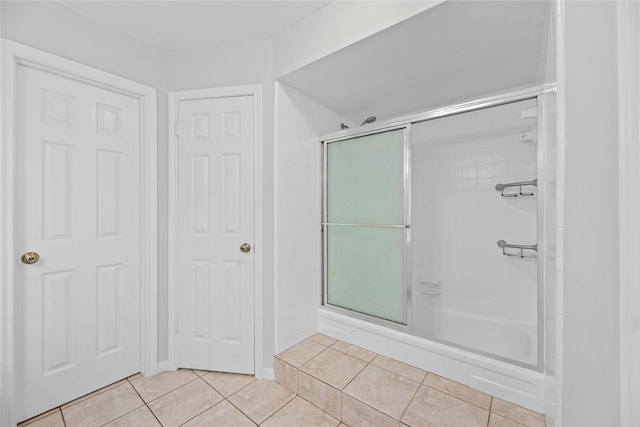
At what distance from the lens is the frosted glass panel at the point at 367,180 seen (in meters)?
1.89

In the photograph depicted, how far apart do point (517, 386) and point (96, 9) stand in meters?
3.13

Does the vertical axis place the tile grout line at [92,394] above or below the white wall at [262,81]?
below

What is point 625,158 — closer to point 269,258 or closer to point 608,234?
point 608,234

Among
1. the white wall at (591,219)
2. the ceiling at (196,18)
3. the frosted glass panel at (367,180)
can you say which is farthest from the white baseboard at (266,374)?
the ceiling at (196,18)

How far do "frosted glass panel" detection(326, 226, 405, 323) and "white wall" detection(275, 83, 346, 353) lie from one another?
0.15 m

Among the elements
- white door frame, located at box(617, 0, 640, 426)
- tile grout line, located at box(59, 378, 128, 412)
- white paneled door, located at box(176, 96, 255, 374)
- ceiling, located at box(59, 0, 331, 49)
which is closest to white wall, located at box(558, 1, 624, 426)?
white door frame, located at box(617, 0, 640, 426)

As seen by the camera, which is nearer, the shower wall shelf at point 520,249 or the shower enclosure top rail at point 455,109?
the shower enclosure top rail at point 455,109

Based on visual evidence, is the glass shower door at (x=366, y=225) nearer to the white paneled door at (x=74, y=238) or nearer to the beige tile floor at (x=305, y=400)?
the beige tile floor at (x=305, y=400)

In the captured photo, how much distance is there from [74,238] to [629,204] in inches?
97.6

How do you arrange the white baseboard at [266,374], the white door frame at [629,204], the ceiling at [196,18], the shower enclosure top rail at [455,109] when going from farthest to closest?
the white baseboard at [266,374] < the ceiling at [196,18] < the shower enclosure top rail at [455,109] < the white door frame at [629,204]

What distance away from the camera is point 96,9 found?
5.18 ft

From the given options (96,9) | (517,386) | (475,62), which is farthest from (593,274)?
(96,9)

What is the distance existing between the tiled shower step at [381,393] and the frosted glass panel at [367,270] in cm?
33

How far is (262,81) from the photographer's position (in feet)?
6.21
